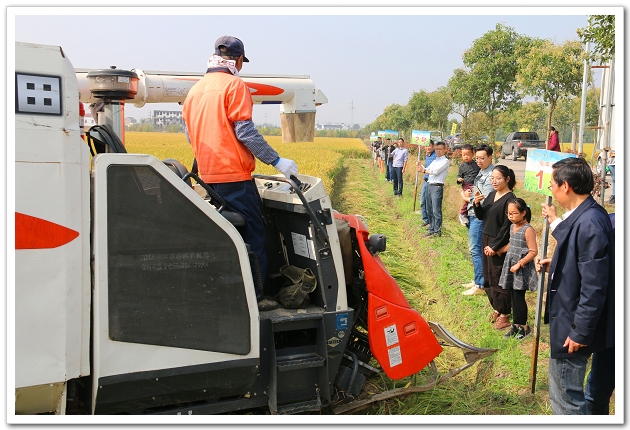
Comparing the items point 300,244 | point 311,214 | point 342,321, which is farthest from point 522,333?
point 311,214

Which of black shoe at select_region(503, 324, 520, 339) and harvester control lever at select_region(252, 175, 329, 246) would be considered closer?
harvester control lever at select_region(252, 175, 329, 246)

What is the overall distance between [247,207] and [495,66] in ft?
65.8

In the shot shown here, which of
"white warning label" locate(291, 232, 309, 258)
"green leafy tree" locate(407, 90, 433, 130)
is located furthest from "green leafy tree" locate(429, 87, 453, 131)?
"white warning label" locate(291, 232, 309, 258)

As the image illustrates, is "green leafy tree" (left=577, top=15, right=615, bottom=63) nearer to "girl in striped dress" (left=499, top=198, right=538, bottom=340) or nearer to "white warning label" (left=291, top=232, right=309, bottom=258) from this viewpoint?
"girl in striped dress" (left=499, top=198, right=538, bottom=340)

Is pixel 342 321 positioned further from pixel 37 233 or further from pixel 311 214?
pixel 37 233

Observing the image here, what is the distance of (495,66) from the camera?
70.9 feet

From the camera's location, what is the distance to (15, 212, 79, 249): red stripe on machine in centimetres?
254

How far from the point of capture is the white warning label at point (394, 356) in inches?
151

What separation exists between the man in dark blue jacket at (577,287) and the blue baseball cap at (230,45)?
2.01m

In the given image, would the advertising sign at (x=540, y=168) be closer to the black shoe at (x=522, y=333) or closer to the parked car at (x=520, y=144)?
the black shoe at (x=522, y=333)

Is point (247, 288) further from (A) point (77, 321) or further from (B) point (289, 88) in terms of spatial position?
(B) point (289, 88)

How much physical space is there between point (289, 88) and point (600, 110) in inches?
360

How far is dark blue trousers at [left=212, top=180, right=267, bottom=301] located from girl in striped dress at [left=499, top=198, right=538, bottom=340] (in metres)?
2.59

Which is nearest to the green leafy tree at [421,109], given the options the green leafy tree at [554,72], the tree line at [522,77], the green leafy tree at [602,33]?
the tree line at [522,77]
